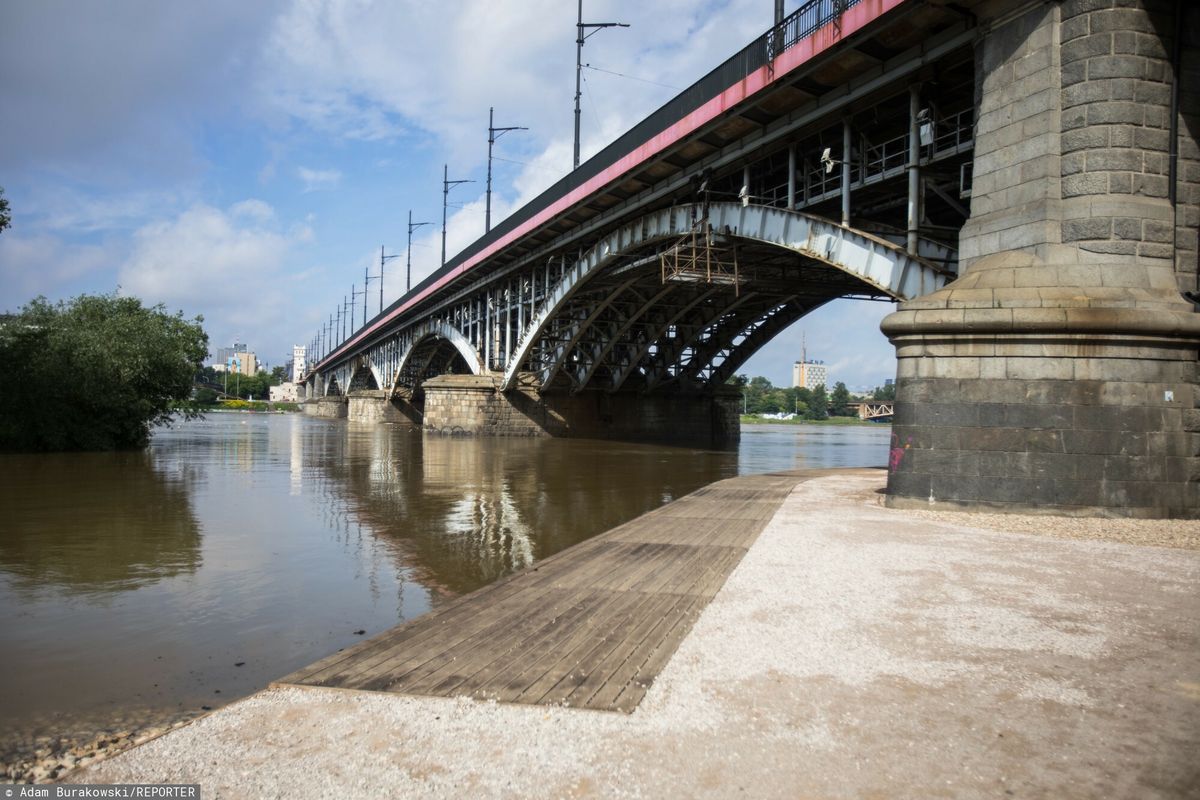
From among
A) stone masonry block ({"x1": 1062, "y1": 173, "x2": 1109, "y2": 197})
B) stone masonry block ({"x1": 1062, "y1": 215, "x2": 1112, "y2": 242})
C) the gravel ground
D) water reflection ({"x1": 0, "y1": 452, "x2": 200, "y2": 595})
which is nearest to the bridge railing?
stone masonry block ({"x1": 1062, "y1": 173, "x2": 1109, "y2": 197})

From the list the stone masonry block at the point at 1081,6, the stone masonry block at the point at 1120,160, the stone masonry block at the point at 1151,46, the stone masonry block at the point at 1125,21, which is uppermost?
the stone masonry block at the point at 1081,6

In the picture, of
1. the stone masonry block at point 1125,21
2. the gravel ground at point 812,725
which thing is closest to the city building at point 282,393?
the stone masonry block at point 1125,21

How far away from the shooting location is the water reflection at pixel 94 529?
820cm

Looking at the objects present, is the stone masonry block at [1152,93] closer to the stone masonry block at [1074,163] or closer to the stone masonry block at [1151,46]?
the stone masonry block at [1151,46]

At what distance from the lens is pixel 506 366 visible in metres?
42.3

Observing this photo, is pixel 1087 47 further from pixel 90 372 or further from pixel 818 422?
pixel 818 422

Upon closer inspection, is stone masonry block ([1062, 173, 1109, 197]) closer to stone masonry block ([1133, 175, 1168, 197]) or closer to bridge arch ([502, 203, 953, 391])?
stone masonry block ([1133, 175, 1168, 197])

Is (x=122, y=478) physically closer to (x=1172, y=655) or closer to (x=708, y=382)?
(x=1172, y=655)

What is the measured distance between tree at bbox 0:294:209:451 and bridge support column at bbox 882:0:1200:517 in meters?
26.4

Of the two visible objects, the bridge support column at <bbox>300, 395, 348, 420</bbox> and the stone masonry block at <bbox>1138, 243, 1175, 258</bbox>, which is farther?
the bridge support column at <bbox>300, 395, 348, 420</bbox>

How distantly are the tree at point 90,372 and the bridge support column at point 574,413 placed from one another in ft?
49.0

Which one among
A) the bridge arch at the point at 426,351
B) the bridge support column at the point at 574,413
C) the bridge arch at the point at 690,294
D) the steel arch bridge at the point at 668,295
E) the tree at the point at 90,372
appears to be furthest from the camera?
the bridge arch at the point at 426,351

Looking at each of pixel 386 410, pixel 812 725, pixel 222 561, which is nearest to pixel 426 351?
pixel 386 410

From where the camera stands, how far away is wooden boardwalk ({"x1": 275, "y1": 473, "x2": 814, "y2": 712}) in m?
3.81
